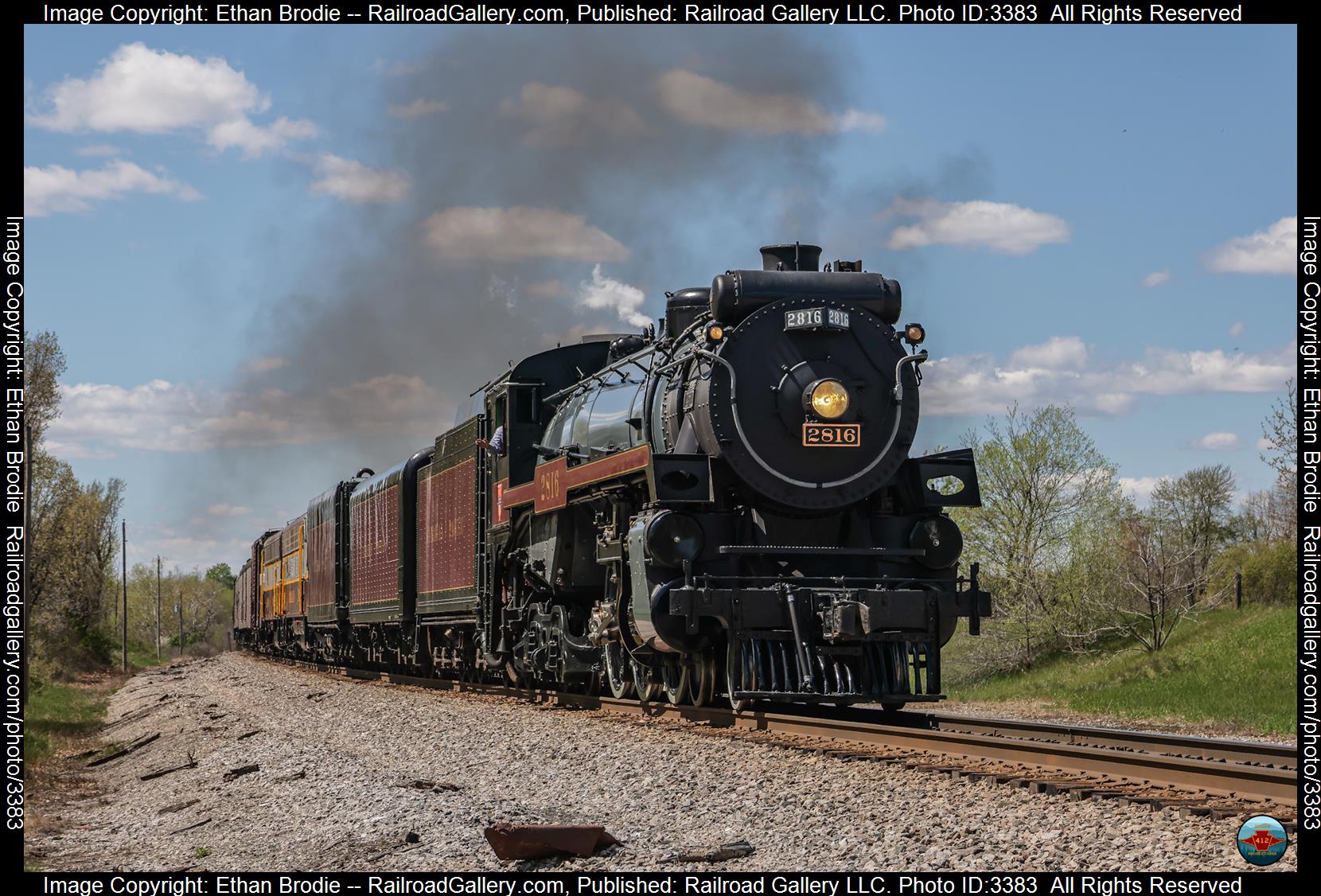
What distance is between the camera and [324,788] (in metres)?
9.43

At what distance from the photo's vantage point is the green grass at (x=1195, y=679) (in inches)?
602

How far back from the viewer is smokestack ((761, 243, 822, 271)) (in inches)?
513

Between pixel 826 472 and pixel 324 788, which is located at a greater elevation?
pixel 826 472

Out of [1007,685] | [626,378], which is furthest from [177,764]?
[1007,685]

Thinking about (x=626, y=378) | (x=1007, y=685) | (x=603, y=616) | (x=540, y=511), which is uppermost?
(x=626, y=378)

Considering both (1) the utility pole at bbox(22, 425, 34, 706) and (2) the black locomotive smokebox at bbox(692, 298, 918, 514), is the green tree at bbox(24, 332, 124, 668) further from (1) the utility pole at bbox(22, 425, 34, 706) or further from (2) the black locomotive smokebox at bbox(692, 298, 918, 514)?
(2) the black locomotive smokebox at bbox(692, 298, 918, 514)

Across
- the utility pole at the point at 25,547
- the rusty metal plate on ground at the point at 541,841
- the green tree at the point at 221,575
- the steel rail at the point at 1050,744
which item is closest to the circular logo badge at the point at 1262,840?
the steel rail at the point at 1050,744

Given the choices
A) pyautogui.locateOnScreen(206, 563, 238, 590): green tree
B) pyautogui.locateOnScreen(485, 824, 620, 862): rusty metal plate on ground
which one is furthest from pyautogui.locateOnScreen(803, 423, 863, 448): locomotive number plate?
pyautogui.locateOnScreen(206, 563, 238, 590): green tree

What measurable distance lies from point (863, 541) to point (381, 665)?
1734 cm

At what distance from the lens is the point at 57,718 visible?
2327 centimetres

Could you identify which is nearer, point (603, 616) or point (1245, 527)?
point (603, 616)

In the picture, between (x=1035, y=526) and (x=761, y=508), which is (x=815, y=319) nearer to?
(x=761, y=508)

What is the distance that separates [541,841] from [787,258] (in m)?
7.71
